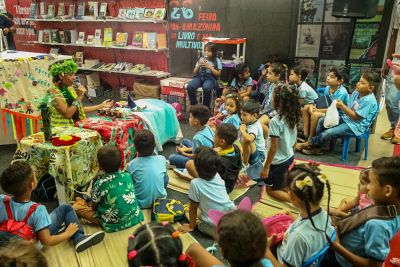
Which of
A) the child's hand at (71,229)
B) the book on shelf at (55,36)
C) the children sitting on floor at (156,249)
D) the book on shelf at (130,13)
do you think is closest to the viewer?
the children sitting on floor at (156,249)

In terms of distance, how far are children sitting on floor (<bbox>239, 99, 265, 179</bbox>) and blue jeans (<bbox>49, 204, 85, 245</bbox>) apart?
5.44 ft

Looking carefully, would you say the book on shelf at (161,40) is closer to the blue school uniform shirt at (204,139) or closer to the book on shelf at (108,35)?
the book on shelf at (108,35)

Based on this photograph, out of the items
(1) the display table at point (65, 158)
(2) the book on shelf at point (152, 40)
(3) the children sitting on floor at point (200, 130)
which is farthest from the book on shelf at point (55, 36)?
(3) the children sitting on floor at point (200, 130)

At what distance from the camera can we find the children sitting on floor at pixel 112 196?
242 cm

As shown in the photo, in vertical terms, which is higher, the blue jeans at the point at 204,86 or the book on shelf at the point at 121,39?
the book on shelf at the point at 121,39

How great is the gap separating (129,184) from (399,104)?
3669mm

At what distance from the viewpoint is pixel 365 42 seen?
15.7ft

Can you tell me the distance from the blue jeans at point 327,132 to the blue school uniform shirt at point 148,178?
2.11 m

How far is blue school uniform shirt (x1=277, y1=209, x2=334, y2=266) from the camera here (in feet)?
5.34

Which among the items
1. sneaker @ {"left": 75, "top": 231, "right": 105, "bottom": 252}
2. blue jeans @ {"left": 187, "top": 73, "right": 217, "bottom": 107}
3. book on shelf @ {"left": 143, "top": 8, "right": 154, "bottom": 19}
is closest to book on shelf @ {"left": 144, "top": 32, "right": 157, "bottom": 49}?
book on shelf @ {"left": 143, "top": 8, "right": 154, "bottom": 19}

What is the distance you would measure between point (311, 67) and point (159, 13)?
280 cm

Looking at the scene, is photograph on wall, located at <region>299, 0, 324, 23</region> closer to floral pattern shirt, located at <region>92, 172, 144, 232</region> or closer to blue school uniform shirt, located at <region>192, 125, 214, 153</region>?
blue school uniform shirt, located at <region>192, 125, 214, 153</region>

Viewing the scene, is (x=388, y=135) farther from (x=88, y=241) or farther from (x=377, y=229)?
(x=88, y=241)

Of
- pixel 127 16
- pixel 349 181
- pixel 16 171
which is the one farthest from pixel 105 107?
pixel 127 16
